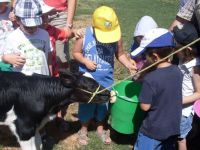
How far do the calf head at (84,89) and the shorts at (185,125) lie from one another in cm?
84

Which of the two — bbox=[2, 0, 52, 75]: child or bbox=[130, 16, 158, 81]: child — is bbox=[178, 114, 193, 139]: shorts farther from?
bbox=[2, 0, 52, 75]: child

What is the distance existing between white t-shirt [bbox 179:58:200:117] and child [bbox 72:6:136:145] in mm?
637

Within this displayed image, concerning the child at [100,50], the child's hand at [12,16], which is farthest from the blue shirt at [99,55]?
the child's hand at [12,16]

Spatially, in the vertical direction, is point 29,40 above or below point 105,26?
below

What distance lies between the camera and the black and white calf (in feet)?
14.0

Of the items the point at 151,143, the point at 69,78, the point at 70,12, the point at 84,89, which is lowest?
the point at 151,143

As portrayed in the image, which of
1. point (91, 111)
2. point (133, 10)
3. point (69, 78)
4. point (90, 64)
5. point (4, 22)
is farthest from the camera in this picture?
point (133, 10)

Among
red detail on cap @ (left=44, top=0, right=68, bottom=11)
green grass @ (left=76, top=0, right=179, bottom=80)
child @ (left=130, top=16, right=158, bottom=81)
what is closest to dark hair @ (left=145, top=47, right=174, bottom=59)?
child @ (left=130, top=16, right=158, bottom=81)

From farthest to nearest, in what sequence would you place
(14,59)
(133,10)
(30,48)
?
(133,10) < (30,48) < (14,59)

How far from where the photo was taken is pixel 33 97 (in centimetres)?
427

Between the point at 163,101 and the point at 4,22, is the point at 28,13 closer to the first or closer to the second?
the point at 4,22

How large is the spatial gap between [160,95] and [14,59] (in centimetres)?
160

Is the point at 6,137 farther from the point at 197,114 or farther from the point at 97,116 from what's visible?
the point at 197,114

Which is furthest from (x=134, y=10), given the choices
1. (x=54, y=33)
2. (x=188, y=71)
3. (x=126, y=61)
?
(x=188, y=71)
